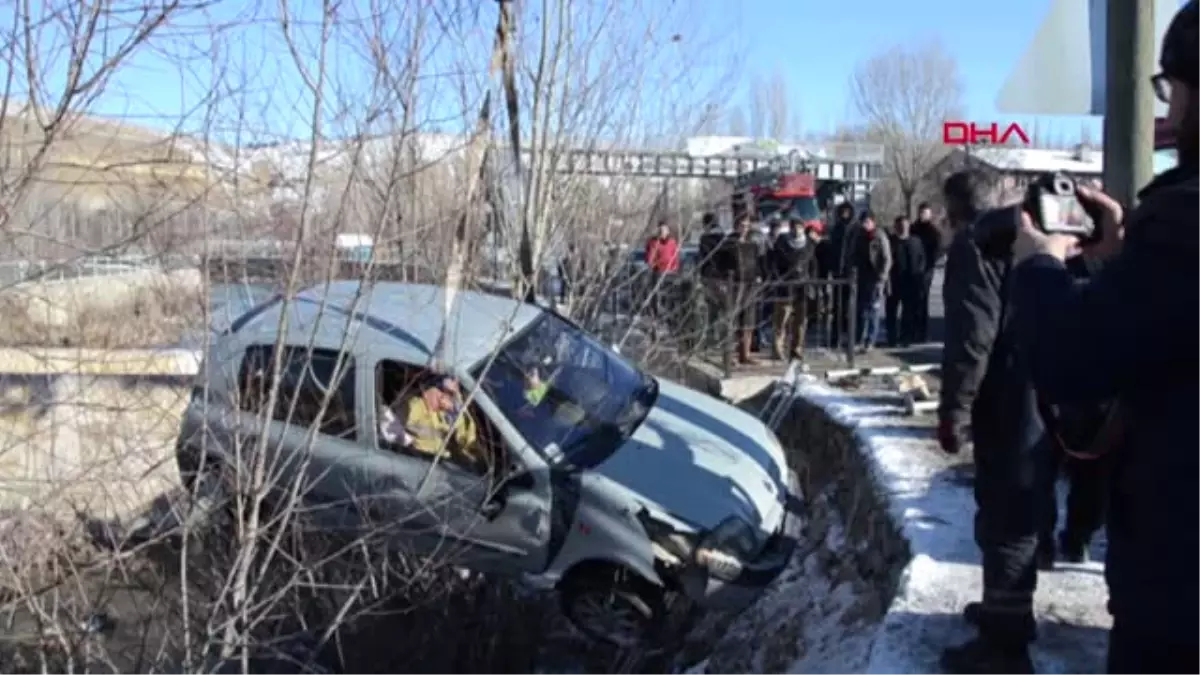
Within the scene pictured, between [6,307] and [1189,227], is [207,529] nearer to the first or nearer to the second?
[6,307]

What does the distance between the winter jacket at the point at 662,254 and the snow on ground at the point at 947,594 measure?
12.8 feet

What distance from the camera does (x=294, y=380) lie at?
4828mm

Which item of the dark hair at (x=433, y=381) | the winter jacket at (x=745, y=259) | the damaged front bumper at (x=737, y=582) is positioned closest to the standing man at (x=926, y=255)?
the winter jacket at (x=745, y=259)

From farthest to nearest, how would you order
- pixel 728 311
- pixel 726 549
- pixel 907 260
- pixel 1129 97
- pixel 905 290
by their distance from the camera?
pixel 905 290, pixel 907 260, pixel 728 311, pixel 726 549, pixel 1129 97

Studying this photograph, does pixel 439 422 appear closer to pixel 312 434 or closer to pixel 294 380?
pixel 294 380

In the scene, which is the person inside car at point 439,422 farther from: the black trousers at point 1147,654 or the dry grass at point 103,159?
the black trousers at point 1147,654

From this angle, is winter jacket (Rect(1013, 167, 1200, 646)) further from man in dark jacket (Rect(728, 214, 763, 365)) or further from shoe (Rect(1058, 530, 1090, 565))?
man in dark jacket (Rect(728, 214, 763, 365))

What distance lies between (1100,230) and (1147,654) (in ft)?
2.30

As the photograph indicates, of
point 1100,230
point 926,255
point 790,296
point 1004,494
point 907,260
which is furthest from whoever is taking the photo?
point 926,255

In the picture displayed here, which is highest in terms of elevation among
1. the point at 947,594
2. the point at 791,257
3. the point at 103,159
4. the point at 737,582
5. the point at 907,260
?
the point at 103,159

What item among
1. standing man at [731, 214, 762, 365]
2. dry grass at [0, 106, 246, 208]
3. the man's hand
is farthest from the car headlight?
standing man at [731, 214, 762, 365]

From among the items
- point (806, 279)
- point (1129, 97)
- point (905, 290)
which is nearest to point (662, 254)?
point (806, 279)

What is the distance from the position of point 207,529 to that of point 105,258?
4.36 ft

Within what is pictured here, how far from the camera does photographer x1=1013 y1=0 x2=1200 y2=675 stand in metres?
1.62
